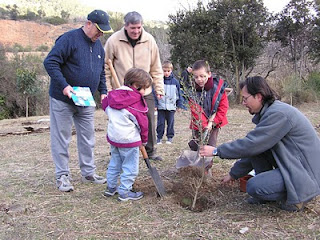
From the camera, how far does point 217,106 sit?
3.85 metres

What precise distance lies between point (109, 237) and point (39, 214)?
2.73ft

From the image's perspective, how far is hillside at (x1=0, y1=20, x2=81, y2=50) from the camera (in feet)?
162

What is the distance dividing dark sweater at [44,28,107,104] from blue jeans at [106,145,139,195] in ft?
2.52

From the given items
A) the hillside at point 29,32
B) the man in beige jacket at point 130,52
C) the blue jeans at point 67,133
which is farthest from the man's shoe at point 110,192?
the hillside at point 29,32

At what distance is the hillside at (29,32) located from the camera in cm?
4928

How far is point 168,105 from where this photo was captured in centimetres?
645

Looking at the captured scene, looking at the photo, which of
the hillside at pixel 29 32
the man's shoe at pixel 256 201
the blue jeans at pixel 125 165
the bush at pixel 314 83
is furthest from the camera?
the hillside at pixel 29 32

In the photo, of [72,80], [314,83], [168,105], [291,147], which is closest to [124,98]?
[72,80]

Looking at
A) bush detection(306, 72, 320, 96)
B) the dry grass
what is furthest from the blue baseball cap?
bush detection(306, 72, 320, 96)

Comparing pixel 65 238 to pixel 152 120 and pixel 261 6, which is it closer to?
pixel 152 120

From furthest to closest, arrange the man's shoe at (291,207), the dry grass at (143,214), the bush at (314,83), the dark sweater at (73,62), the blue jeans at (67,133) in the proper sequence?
the bush at (314,83) < the blue jeans at (67,133) < the dark sweater at (73,62) < the man's shoe at (291,207) < the dry grass at (143,214)

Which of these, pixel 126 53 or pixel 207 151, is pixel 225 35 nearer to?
pixel 126 53

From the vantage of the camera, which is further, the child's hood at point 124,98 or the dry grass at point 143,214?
the child's hood at point 124,98

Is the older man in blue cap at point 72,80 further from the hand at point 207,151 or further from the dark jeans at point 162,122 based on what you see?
the dark jeans at point 162,122
